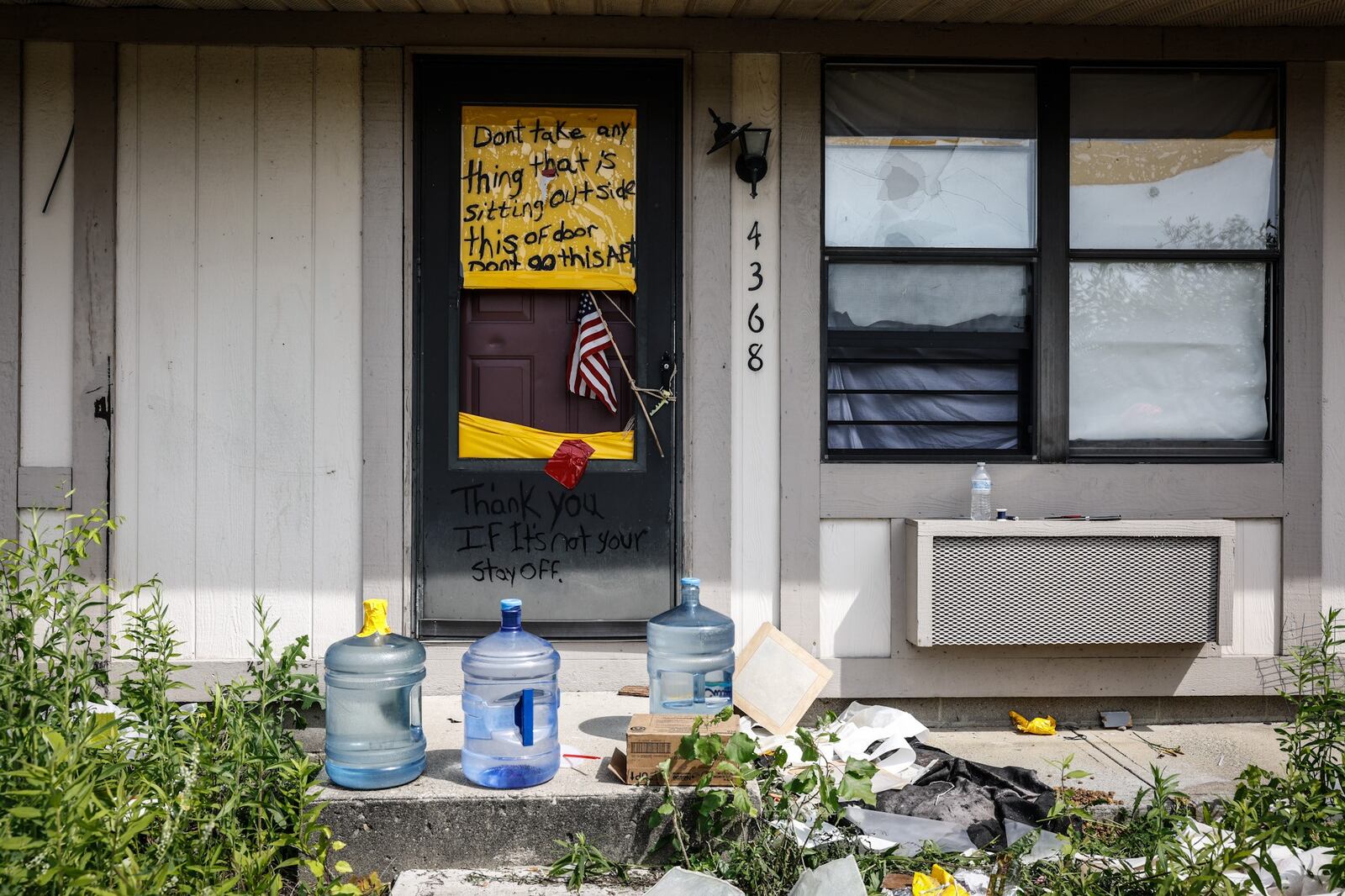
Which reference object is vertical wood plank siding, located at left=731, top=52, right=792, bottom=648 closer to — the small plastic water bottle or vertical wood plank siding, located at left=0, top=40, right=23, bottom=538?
the small plastic water bottle

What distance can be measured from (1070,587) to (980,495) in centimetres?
58

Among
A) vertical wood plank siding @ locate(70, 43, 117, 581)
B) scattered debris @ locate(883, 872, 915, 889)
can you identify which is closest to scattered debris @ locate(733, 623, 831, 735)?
scattered debris @ locate(883, 872, 915, 889)

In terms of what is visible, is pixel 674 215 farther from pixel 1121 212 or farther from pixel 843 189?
pixel 1121 212

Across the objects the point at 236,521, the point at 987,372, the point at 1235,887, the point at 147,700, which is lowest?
the point at 1235,887

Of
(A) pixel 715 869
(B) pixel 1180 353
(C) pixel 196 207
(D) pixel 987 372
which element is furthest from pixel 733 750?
(C) pixel 196 207

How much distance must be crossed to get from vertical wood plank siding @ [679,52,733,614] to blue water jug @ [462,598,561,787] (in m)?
1.27

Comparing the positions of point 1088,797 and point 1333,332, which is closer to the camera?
point 1088,797

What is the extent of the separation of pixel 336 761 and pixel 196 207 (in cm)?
283

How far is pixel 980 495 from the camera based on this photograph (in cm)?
484

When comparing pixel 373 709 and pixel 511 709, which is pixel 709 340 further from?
pixel 373 709

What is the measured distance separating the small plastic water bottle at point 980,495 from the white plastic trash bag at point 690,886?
236 cm

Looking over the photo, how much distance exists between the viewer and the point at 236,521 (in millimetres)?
4902

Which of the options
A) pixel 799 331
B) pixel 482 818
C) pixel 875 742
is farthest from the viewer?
pixel 799 331

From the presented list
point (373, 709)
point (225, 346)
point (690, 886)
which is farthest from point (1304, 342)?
point (225, 346)
